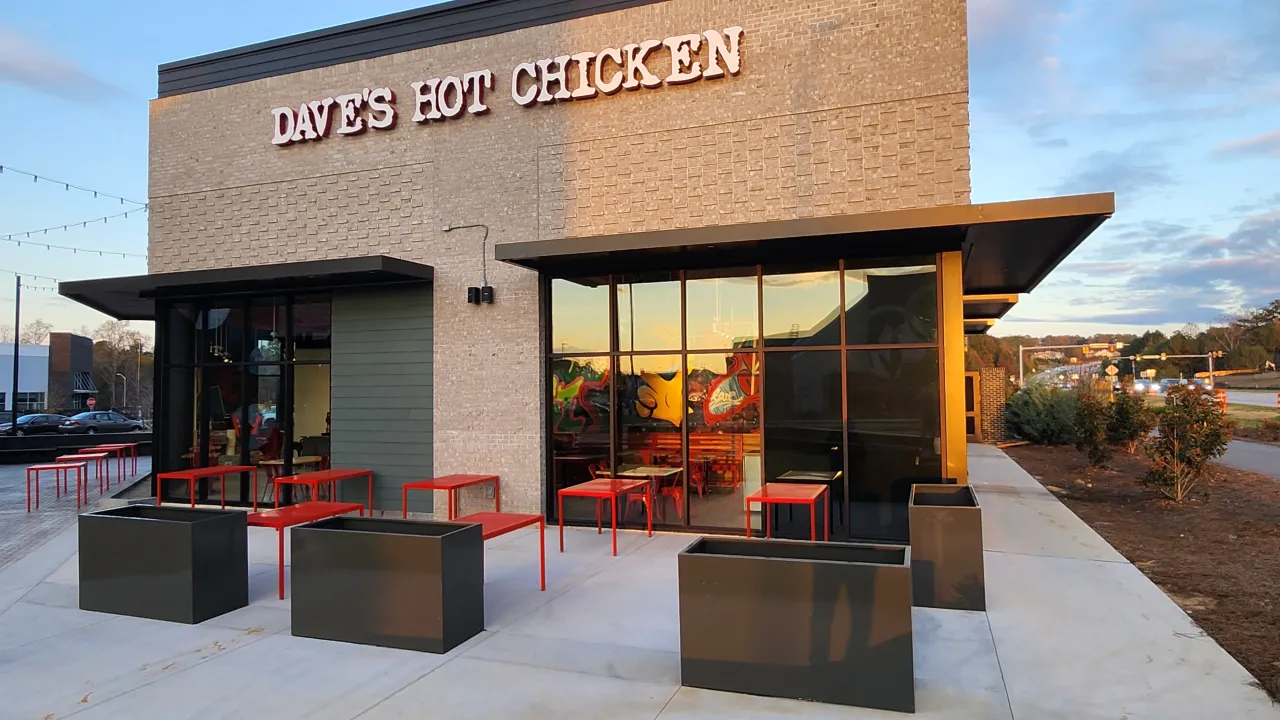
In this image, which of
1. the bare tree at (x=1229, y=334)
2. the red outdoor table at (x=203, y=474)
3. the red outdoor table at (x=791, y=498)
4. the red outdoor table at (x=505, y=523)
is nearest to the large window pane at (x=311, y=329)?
the red outdoor table at (x=203, y=474)

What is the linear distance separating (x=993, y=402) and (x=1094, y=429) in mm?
9614

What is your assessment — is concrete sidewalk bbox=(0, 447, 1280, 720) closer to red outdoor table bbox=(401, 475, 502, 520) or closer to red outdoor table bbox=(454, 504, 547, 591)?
red outdoor table bbox=(454, 504, 547, 591)

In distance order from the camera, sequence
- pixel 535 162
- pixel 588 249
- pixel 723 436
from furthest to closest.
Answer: pixel 535 162 < pixel 723 436 < pixel 588 249

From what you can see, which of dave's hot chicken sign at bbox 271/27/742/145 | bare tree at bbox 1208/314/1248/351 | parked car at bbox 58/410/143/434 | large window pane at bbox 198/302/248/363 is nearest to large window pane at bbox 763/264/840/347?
dave's hot chicken sign at bbox 271/27/742/145

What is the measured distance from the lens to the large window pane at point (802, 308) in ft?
29.9

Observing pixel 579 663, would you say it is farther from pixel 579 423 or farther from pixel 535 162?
pixel 535 162

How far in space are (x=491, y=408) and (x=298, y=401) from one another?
12.2 ft

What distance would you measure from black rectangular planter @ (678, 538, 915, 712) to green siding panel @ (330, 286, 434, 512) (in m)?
7.23

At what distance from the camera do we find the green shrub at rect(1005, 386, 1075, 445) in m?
21.3

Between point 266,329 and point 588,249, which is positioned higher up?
point 588,249

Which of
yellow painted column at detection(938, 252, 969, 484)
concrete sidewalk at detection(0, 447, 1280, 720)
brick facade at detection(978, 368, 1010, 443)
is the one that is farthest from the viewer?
brick facade at detection(978, 368, 1010, 443)

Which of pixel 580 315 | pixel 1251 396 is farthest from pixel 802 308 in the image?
pixel 1251 396

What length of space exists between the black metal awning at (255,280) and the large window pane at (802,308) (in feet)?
15.7

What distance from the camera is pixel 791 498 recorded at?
7.30m
